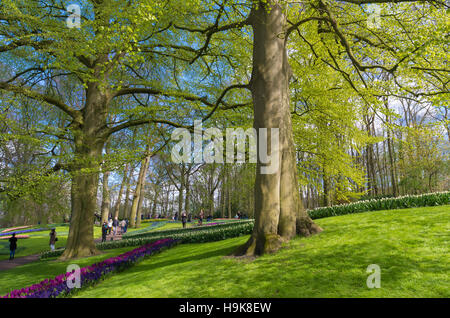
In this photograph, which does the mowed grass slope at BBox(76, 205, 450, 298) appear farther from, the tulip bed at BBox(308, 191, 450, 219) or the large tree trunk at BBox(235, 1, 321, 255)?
the tulip bed at BBox(308, 191, 450, 219)

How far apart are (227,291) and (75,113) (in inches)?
464

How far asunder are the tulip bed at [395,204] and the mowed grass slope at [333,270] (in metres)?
2.07

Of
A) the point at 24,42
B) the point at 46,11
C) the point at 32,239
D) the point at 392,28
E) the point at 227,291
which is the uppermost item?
the point at 46,11

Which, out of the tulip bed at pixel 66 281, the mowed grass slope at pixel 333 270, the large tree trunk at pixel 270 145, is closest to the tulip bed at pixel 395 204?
the mowed grass slope at pixel 333 270

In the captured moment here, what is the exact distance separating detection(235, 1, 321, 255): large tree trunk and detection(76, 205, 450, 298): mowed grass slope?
51 cm

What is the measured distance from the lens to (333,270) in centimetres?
442

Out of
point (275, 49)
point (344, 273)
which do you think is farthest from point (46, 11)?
point (344, 273)

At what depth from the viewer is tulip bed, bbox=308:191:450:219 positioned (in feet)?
28.5

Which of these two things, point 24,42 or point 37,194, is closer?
point 24,42

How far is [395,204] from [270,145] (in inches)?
232

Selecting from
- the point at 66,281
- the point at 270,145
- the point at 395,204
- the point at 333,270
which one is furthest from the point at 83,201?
the point at 395,204

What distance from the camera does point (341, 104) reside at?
1232 centimetres

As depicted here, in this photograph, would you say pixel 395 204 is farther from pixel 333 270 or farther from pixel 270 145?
pixel 333 270

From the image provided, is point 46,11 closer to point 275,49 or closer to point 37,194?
point 37,194
